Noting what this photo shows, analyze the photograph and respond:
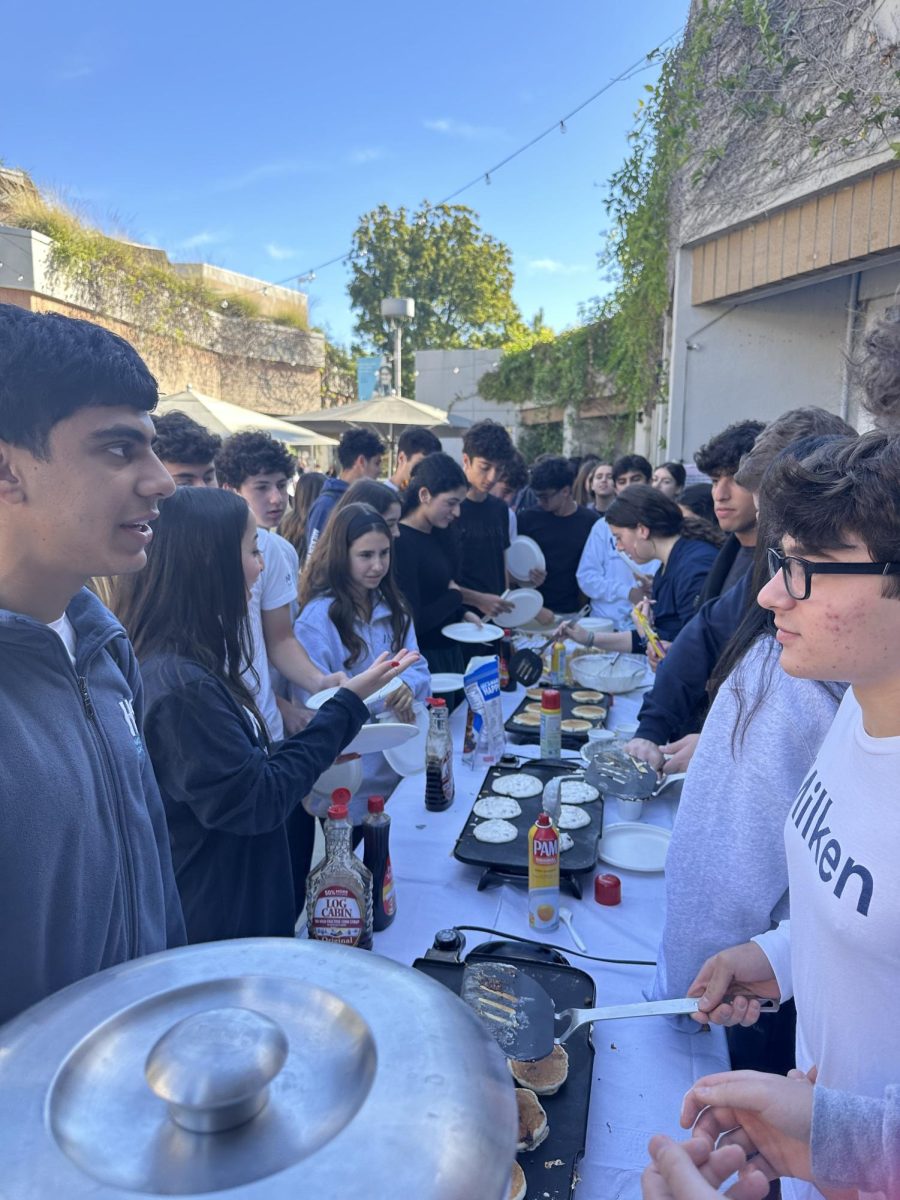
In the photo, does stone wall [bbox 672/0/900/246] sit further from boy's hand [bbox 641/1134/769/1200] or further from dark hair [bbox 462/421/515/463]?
boy's hand [bbox 641/1134/769/1200]

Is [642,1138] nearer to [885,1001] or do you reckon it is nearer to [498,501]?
[885,1001]

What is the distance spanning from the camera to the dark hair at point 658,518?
3475 millimetres

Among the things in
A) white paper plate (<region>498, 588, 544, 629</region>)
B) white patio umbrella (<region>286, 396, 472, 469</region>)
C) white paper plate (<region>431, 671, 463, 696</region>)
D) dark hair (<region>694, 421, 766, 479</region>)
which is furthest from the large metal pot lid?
white patio umbrella (<region>286, 396, 472, 469</region>)

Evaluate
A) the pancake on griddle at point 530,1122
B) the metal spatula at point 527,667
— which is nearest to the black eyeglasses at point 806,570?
the pancake on griddle at point 530,1122

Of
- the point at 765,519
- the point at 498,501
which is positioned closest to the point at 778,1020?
the point at 765,519

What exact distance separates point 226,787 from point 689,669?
4.95 ft

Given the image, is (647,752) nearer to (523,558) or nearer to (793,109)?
(523,558)

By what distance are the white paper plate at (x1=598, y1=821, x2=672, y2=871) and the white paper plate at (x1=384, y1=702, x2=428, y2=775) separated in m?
0.69

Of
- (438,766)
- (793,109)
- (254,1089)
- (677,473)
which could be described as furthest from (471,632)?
(793,109)

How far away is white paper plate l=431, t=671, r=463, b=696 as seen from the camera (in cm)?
321

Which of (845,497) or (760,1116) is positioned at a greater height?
(845,497)

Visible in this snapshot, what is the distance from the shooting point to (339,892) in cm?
164

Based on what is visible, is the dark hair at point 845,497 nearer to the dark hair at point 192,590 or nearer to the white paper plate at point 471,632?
the dark hair at point 192,590

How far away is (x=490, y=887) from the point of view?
6.45 feet
